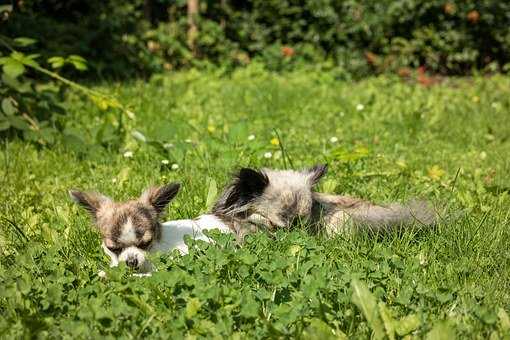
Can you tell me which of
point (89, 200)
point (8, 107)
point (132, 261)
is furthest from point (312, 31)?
point (132, 261)

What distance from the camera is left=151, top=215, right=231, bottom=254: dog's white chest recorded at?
400 centimetres

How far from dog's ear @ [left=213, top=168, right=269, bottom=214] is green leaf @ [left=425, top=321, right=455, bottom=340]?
1.77 metres

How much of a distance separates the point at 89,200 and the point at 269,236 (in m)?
1.14

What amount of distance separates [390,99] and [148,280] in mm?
5964

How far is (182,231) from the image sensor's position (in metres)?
4.16

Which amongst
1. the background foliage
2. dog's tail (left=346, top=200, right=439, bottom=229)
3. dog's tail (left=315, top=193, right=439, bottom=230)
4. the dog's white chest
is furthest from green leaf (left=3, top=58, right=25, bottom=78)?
the background foliage

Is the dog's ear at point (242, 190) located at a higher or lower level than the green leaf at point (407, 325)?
lower

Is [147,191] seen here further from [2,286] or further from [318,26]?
[318,26]

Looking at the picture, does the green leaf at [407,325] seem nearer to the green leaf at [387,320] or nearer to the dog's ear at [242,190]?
the green leaf at [387,320]

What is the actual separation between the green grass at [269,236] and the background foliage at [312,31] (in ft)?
9.10

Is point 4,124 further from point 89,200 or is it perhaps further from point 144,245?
point 144,245

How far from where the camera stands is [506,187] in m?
5.17

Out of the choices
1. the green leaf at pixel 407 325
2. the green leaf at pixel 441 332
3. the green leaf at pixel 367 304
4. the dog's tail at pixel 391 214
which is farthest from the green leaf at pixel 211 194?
the green leaf at pixel 441 332

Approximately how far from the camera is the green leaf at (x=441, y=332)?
9.25ft
